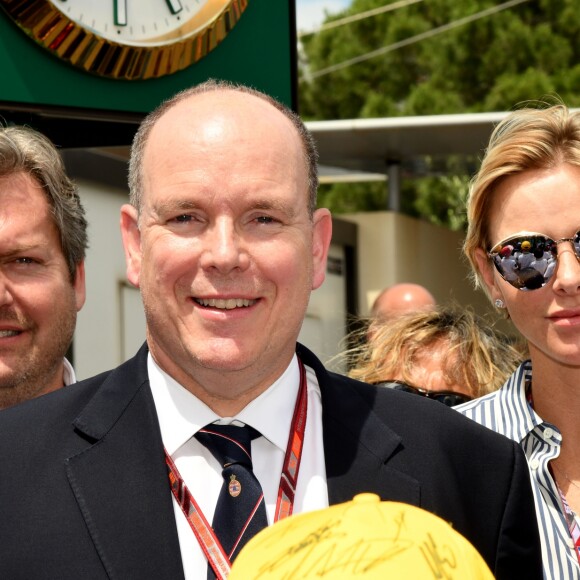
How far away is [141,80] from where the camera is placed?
12.5 feet

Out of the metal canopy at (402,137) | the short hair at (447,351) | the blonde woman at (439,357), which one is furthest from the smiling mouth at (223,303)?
the metal canopy at (402,137)

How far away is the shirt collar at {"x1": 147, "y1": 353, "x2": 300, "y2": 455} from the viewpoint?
2510 mm

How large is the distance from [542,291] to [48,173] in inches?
56.6

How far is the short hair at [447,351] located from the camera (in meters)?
4.40

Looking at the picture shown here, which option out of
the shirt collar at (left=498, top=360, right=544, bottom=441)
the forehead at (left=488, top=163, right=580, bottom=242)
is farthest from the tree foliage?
the forehead at (left=488, top=163, right=580, bottom=242)

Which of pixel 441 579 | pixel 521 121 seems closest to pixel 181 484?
pixel 441 579

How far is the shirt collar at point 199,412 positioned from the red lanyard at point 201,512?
30 millimetres

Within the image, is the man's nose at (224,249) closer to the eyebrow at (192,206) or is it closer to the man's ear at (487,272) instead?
the eyebrow at (192,206)

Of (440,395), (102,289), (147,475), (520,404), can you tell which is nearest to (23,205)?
(147,475)

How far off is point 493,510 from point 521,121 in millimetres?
1390

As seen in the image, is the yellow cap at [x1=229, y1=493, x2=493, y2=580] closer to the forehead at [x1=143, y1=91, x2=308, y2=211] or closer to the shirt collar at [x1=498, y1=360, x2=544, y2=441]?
the forehead at [x1=143, y1=91, x2=308, y2=211]

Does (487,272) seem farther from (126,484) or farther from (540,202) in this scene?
(126,484)

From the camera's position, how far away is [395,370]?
4402mm

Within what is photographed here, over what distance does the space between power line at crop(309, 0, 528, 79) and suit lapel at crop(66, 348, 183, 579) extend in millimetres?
25354
